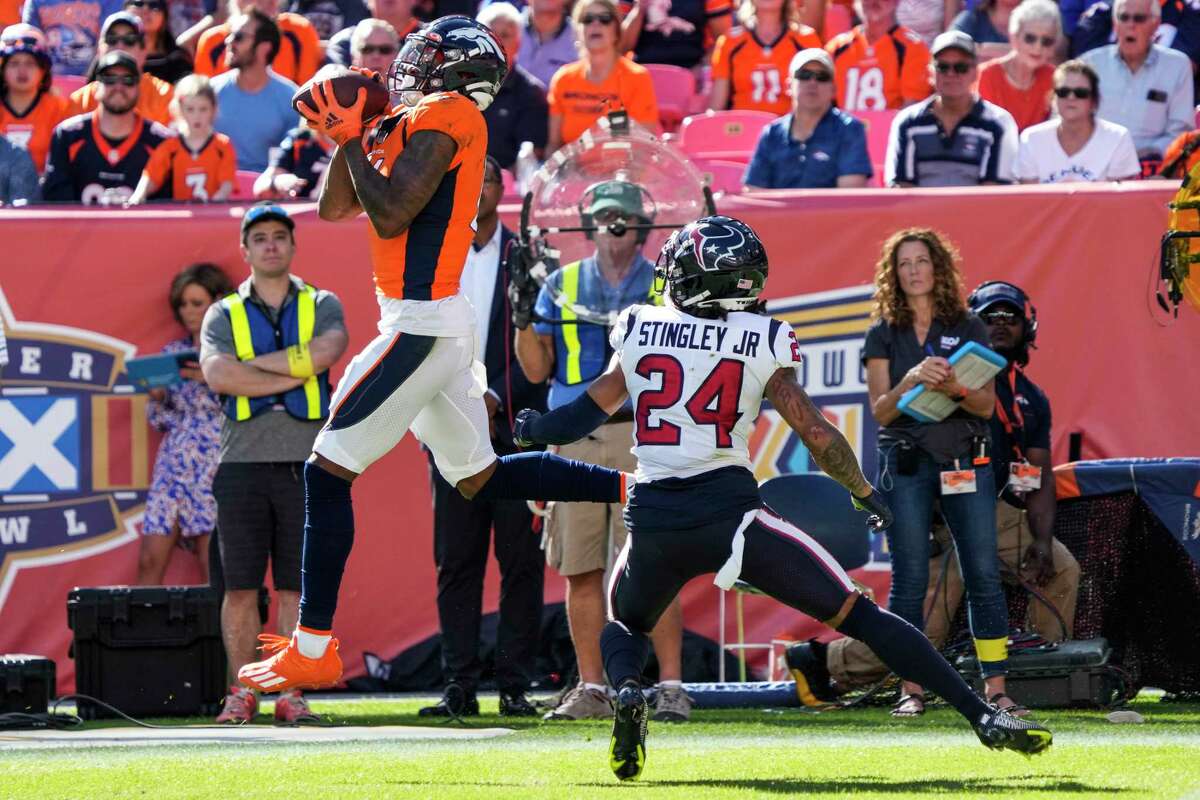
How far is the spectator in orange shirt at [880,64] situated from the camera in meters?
12.0

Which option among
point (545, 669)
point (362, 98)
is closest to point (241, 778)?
point (362, 98)

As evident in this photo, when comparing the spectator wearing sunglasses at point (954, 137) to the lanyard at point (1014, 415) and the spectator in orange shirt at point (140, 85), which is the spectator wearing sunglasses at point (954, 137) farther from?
the spectator in orange shirt at point (140, 85)

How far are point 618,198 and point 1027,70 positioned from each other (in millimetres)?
4036

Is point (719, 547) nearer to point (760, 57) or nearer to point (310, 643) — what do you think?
point (310, 643)

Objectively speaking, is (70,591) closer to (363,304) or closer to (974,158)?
(363,304)

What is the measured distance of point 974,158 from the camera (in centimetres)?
1016

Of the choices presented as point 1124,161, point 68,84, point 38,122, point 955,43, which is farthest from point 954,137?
point 68,84

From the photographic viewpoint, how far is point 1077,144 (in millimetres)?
10344

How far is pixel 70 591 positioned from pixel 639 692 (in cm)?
378

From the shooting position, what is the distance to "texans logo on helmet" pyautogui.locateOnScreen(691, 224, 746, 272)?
6.02 metres

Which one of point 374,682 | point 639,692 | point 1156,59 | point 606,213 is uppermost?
point 1156,59

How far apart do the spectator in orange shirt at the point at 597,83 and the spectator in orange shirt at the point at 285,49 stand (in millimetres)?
1865

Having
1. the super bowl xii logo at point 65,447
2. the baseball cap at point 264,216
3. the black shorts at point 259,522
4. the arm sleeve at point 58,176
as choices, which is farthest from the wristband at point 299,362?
the arm sleeve at point 58,176

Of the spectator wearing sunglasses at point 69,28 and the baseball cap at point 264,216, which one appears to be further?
the spectator wearing sunglasses at point 69,28
